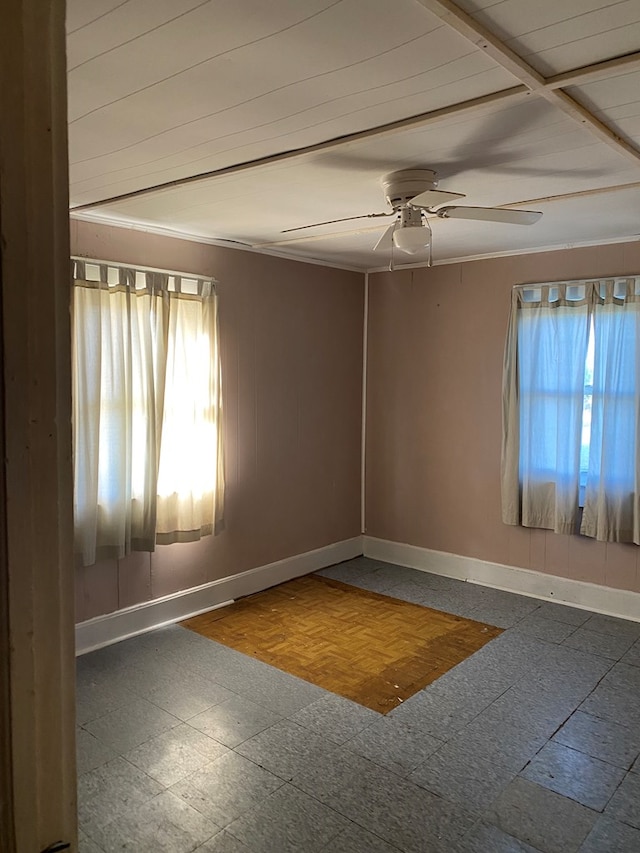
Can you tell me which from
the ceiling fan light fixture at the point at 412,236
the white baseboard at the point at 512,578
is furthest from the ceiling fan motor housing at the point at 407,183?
the white baseboard at the point at 512,578

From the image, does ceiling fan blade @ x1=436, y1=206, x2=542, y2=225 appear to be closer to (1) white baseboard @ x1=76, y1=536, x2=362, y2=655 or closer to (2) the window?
(2) the window

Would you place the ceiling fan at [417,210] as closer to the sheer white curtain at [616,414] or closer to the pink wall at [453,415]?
the sheer white curtain at [616,414]

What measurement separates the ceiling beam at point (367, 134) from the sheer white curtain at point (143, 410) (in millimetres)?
734

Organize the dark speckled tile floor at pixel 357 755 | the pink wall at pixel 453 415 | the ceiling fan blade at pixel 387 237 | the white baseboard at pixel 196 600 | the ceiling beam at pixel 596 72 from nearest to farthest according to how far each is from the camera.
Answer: the ceiling beam at pixel 596 72 < the dark speckled tile floor at pixel 357 755 < the ceiling fan blade at pixel 387 237 < the white baseboard at pixel 196 600 < the pink wall at pixel 453 415

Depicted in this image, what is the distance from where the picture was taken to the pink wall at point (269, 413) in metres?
3.97

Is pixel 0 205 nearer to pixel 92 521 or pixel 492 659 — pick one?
pixel 92 521

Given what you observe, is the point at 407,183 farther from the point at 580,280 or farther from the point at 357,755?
the point at 357,755

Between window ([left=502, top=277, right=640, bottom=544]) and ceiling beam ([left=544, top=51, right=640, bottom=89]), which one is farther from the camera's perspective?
window ([left=502, top=277, right=640, bottom=544])

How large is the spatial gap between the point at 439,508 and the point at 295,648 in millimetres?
1858

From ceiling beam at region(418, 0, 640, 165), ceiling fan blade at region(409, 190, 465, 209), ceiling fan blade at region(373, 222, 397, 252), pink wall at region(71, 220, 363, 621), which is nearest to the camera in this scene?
ceiling beam at region(418, 0, 640, 165)

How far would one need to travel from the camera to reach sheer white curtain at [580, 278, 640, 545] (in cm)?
414

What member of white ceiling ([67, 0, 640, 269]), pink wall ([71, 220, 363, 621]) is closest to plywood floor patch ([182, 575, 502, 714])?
pink wall ([71, 220, 363, 621])

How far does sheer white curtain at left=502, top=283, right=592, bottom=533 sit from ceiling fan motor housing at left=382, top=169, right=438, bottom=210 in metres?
1.99

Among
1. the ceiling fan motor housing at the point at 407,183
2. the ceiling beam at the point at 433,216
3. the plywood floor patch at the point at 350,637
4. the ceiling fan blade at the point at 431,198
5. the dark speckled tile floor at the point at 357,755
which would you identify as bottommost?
the dark speckled tile floor at the point at 357,755
